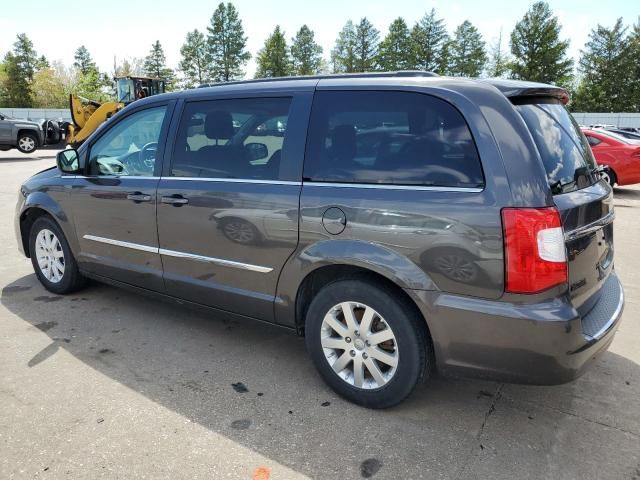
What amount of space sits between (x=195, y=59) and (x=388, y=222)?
81.5 metres

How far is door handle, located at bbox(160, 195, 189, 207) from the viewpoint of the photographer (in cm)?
343

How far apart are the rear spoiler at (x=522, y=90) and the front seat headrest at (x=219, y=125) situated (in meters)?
1.59

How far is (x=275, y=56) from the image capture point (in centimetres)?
7162

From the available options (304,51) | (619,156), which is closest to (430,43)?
(304,51)

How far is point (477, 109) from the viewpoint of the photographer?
2.46 m

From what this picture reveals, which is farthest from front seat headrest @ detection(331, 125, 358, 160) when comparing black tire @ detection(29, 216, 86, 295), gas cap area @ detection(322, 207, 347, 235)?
black tire @ detection(29, 216, 86, 295)

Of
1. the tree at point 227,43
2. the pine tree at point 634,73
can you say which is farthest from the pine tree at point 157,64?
the pine tree at point 634,73

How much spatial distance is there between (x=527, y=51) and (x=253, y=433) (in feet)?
221

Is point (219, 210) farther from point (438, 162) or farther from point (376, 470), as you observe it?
point (376, 470)

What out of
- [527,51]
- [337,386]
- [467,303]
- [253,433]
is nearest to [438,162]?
[467,303]

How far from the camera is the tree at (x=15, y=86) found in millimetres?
63781

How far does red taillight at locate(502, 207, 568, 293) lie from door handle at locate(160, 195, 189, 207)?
6.72 feet

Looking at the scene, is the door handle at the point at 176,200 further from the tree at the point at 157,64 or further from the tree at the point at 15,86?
the tree at the point at 157,64

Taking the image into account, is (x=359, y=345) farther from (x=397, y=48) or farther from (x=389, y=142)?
(x=397, y=48)
